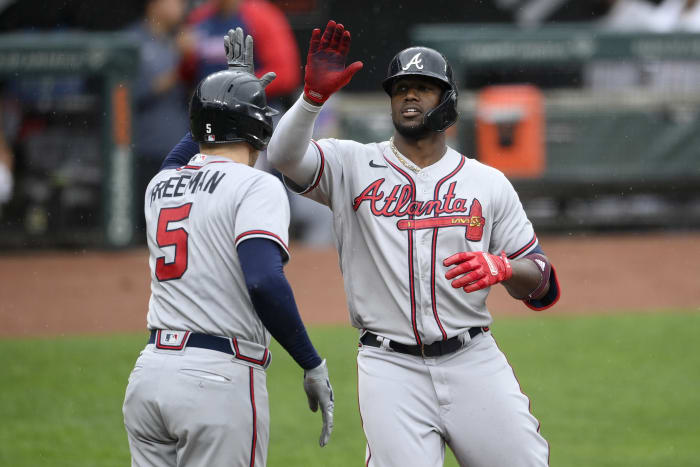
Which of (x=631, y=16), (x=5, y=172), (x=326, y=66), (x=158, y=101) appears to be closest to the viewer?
(x=326, y=66)

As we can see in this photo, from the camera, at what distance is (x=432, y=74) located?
3.73 meters

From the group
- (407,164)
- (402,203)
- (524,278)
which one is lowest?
(524,278)

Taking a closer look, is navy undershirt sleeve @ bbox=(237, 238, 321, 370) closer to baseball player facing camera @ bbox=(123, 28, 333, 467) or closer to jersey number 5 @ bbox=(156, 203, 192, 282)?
baseball player facing camera @ bbox=(123, 28, 333, 467)

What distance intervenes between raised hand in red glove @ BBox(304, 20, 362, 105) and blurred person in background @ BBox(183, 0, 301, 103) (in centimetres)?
694

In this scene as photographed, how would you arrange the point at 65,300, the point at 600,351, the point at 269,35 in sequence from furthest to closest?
the point at 269,35 < the point at 65,300 < the point at 600,351

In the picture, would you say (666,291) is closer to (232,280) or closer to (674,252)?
(674,252)

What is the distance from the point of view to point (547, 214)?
1182 cm

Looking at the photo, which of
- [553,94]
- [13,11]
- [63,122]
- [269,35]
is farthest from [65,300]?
[553,94]

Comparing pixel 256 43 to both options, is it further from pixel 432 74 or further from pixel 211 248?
pixel 211 248

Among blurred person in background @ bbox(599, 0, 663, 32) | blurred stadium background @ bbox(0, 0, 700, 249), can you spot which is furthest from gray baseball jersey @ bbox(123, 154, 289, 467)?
blurred person in background @ bbox(599, 0, 663, 32)

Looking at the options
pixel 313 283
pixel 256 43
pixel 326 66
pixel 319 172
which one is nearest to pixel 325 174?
pixel 319 172

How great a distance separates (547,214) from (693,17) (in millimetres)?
2938

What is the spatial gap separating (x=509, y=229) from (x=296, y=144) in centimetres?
82

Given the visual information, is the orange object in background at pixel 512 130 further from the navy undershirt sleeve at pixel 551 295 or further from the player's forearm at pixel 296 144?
the player's forearm at pixel 296 144
